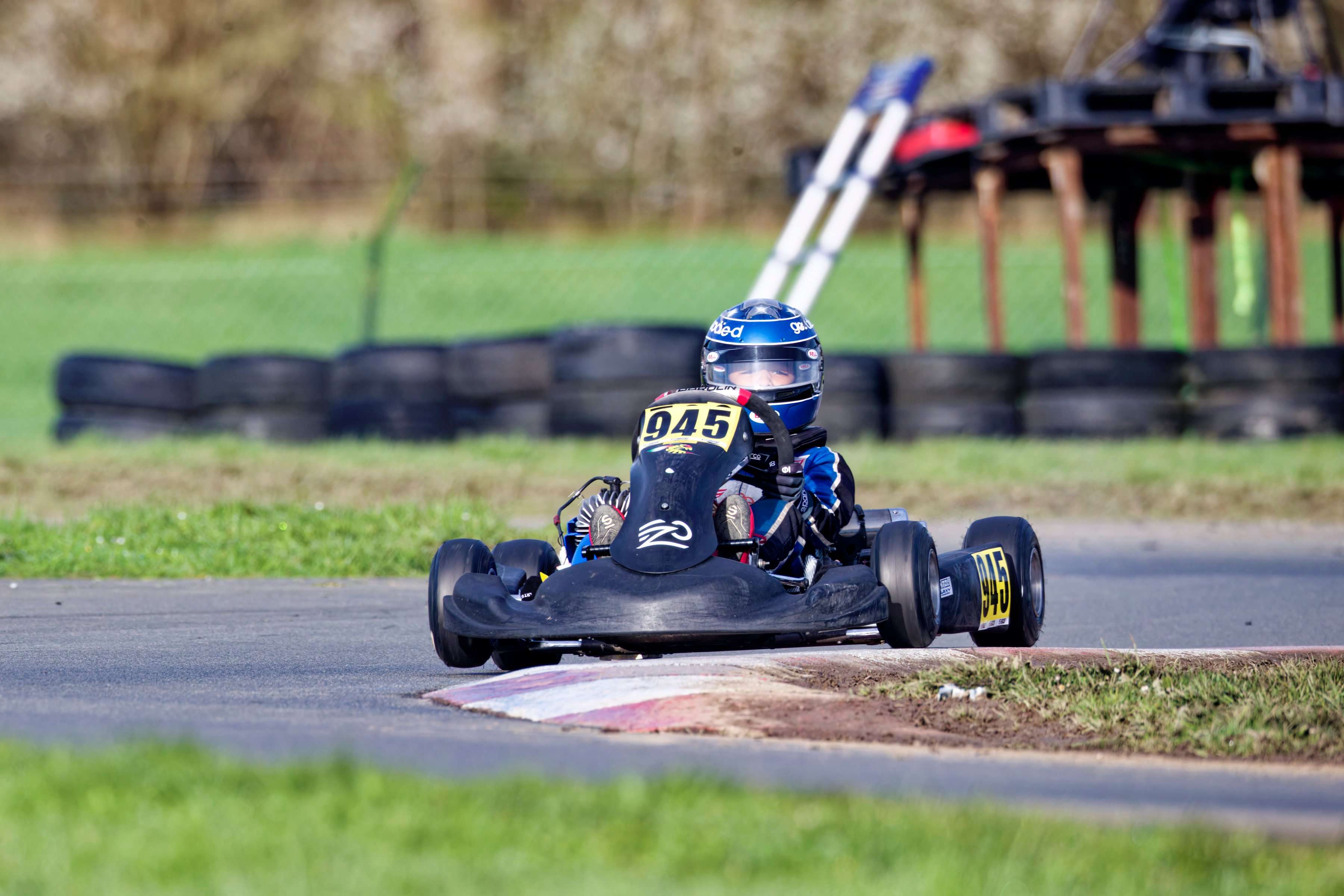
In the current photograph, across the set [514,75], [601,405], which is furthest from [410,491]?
[514,75]

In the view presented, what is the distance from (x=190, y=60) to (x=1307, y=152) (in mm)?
21585

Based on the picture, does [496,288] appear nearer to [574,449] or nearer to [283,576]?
[574,449]

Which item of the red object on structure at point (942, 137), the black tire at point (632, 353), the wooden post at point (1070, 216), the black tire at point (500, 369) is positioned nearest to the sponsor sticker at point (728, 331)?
the black tire at point (632, 353)

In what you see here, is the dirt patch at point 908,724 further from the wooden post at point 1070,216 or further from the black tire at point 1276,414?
the wooden post at point 1070,216

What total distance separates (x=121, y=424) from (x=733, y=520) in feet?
32.0

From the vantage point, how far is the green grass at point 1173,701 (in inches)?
169

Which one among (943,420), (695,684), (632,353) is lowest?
(695,684)

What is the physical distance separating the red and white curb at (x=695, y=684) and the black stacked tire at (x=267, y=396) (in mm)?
9088

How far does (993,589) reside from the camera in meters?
6.10

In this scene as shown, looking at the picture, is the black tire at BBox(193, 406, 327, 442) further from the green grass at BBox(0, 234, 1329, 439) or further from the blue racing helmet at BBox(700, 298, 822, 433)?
the blue racing helmet at BBox(700, 298, 822, 433)

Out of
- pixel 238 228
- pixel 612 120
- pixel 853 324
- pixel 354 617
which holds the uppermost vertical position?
pixel 612 120

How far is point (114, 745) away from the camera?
12.5 ft

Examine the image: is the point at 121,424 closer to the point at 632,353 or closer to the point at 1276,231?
the point at 632,353

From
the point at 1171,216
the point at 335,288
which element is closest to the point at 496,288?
the point at 335,288
